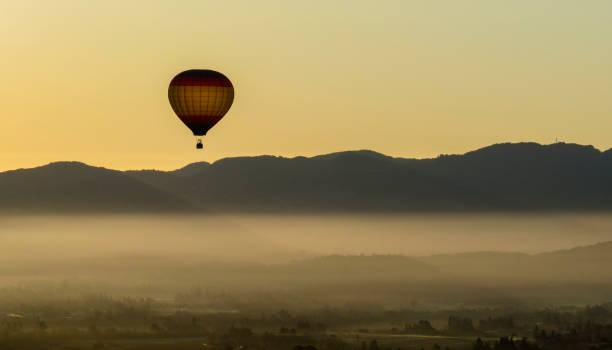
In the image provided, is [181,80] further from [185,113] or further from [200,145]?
[200,145]

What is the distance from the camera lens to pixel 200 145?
509 ft

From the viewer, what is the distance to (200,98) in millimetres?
165750

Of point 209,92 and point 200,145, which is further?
point 209,92

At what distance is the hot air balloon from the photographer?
6501 inches

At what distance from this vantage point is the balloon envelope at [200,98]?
165125 mm

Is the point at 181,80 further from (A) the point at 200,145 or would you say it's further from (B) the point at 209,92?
(A) the point at 200,145

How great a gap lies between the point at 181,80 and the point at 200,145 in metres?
16.4

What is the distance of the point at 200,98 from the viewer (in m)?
166

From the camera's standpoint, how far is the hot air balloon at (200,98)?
16512 cm

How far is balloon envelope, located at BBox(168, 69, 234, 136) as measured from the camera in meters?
165

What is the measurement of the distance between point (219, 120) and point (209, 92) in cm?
404

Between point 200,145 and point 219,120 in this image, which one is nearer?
point 200,145

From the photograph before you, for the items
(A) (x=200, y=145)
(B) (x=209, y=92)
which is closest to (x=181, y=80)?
(B) (x=209, y=92)

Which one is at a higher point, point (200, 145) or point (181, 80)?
point (181, 80)
